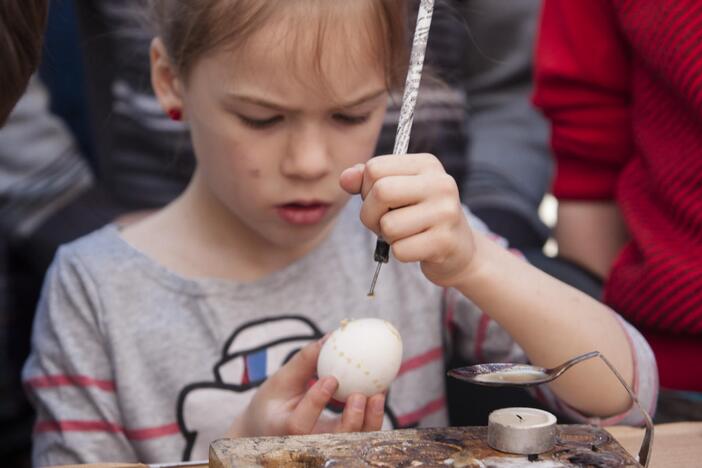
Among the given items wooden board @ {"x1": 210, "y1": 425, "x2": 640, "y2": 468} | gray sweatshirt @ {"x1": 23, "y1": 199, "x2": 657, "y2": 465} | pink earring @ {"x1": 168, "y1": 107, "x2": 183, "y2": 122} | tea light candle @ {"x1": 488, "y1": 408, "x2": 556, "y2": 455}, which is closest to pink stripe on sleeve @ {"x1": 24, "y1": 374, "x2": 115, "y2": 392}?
gray sweatshirt @ {"x1": 23, "y1": 199, "x2": 657, "y2": 465}

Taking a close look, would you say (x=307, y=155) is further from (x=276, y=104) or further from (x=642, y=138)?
(x=642, y=138)

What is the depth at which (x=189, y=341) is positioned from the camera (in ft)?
4.22

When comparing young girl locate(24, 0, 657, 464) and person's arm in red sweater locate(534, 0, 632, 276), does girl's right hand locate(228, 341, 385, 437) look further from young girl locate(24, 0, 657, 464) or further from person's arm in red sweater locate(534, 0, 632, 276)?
person's arm in red sweater locate(534, 0, 632, 276)

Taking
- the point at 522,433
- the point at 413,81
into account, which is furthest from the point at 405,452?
the point at 413,81

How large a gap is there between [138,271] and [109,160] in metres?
0.52

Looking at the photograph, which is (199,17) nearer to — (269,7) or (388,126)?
(269,7)

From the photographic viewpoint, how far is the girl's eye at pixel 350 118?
3.79ft

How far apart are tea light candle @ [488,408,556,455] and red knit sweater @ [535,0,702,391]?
460 mm

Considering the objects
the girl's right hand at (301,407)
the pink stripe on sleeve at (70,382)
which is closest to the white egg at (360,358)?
the girl's right hand at (301,407)

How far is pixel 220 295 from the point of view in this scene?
1303 millimetres

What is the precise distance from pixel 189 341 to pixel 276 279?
0.42 feet

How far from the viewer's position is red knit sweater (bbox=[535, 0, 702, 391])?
1.26 metres

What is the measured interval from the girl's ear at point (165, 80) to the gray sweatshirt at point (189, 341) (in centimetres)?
19

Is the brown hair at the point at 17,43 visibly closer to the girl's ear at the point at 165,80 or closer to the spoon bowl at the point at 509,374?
the girl's ear at the point at 165,80
